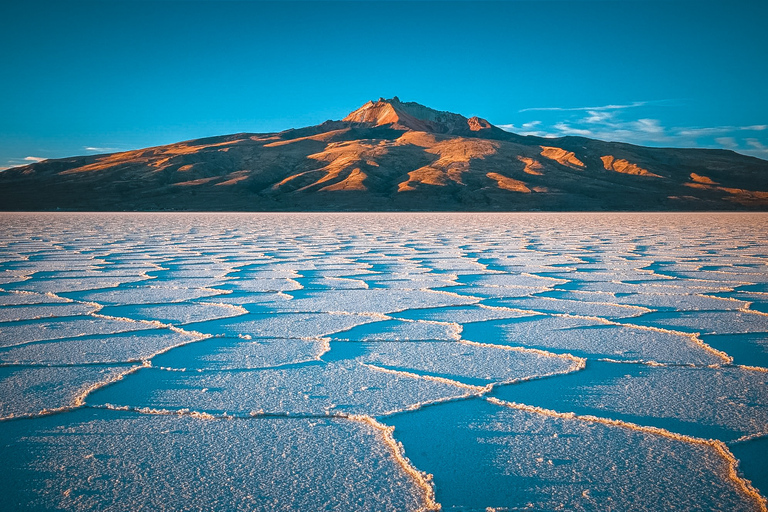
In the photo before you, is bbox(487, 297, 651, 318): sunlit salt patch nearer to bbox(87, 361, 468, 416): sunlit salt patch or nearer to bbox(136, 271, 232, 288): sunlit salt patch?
bbox(87, 361, 468, 416): sunlit salt patch

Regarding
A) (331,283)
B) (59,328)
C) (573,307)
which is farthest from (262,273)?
(573,307)

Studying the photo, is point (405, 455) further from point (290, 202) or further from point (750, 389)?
point (290, 202)

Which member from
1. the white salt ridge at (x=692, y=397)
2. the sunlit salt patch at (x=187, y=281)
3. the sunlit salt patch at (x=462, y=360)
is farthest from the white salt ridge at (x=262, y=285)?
the white salt ridge at (x=692, y=397)

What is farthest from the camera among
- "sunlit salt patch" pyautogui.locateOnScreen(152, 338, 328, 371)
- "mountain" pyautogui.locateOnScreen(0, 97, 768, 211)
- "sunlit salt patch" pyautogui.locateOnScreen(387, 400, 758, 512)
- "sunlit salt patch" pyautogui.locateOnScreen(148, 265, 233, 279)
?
"mountain" pyautogui.locateOnScreen(0, 97, 768, 211)

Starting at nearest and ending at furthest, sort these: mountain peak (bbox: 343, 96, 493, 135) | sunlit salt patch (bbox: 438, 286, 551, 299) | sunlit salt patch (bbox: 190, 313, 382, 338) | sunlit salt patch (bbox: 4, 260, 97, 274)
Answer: sunlit salt patch (bbox: 190, 313, 382, 338) < sunlit salt patch (bbox: 438, 286, 551, 299) < sunlit salt patch (bbox: 4, 260, 97, 274) < mountain peak (bbox: 343, 96, 493, 135)

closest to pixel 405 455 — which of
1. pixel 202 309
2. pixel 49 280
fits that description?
pixel 202 309

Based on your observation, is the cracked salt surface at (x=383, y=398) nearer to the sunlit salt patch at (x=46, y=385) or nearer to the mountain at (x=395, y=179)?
the sunlit salt patch at (x=46, y=385)

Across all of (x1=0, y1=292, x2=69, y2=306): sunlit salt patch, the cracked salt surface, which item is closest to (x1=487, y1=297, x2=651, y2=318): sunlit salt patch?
the cracked salt surface

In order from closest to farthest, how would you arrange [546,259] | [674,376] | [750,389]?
[750,389] < [674,376] < [546,259]
